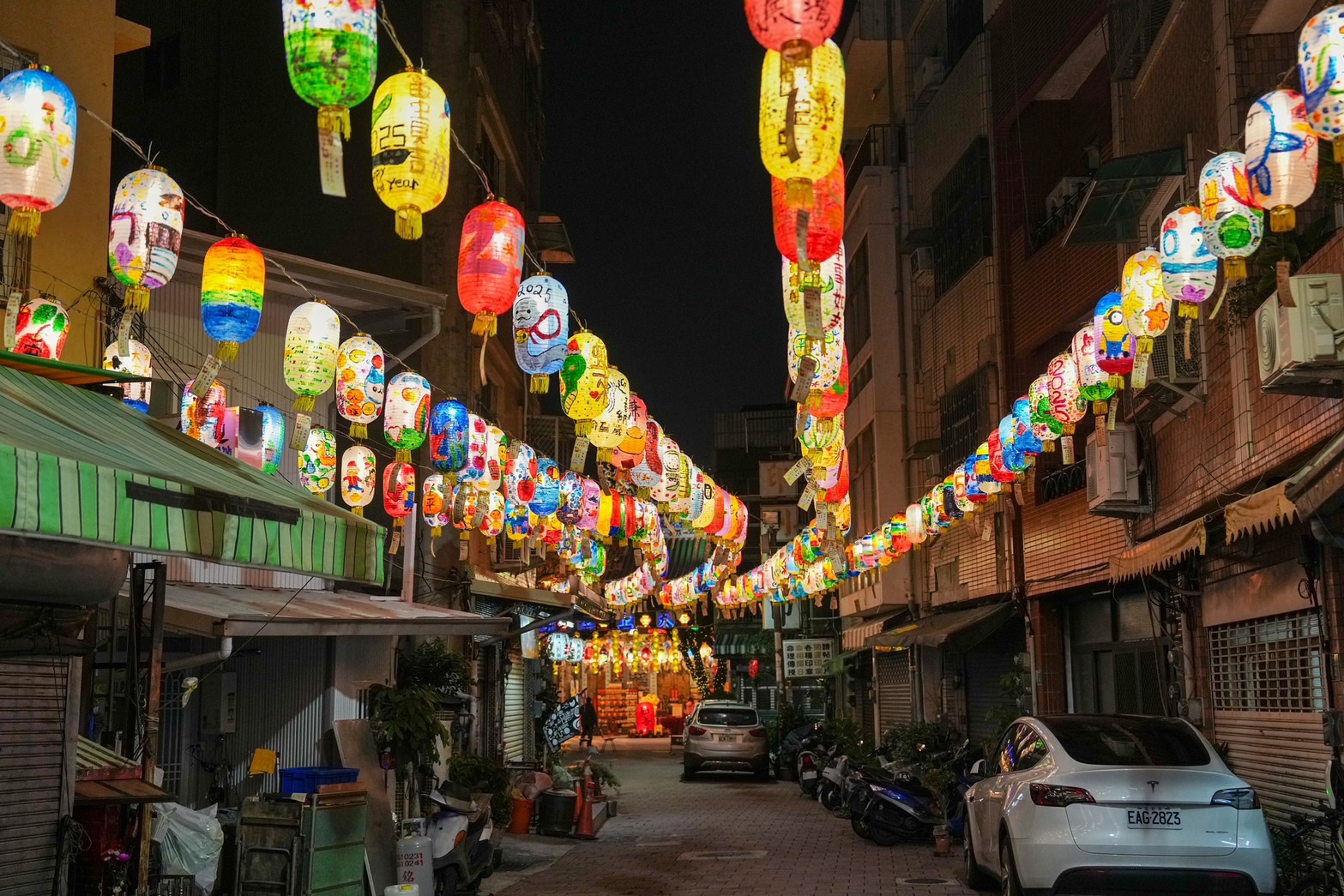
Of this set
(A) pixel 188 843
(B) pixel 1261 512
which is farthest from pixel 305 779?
(B) pixel 1261 512

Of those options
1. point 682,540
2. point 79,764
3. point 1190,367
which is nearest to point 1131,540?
point 1190,367

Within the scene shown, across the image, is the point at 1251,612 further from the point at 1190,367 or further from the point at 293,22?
the point at 293,22

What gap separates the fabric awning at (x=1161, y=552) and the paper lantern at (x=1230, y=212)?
12.5 ft

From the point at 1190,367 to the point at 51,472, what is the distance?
38.0 ft

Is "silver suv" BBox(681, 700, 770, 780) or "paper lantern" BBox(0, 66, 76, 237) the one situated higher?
"paper lantern" BBox(0, 66, 76, 237)

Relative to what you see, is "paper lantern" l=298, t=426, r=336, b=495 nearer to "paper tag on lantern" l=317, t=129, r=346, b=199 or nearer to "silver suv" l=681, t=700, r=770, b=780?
"paper tag on lantern" l=317, t=129, r=346, b=199

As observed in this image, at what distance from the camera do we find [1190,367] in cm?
1347

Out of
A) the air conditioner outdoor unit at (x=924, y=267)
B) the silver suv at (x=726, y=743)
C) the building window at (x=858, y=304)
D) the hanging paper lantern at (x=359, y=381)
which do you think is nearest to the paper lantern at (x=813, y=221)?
the hanging paper lantern at (x=359, y=381)

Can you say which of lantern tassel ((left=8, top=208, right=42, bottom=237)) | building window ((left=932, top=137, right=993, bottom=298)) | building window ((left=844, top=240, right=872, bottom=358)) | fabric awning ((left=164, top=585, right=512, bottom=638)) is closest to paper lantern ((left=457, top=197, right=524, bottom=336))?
fabric awning ((left=164, top=585, right=512, bottom=638))

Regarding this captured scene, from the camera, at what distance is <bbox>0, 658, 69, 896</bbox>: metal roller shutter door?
26.6 feet

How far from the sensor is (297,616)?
1134cm

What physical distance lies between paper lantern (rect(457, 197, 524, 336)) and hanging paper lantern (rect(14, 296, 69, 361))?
315 centimetres

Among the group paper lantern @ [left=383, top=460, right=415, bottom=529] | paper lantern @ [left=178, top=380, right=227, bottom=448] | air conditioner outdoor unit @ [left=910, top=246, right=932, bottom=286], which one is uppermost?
air conditioner outdoor unit @ [left=910, top=246, right=932, bottom=286]

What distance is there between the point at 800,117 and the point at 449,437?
7.17 metres
